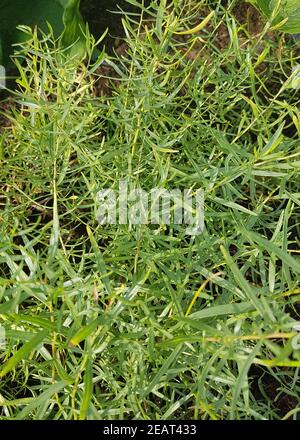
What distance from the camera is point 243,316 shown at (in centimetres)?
52

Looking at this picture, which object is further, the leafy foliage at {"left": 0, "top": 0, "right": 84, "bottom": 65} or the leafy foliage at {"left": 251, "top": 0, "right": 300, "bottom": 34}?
the leafy foliage at {"left": 0, "top": 0, "right": 84, "bottom": 65}

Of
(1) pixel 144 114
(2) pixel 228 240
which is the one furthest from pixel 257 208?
(1) pixel 144 114

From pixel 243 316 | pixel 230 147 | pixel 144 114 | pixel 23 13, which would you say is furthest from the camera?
pixel 23 13

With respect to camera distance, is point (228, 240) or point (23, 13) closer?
point (228, 240)

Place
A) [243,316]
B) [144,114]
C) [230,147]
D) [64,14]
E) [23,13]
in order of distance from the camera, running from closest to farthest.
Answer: [243,316]
[230,147]
[144,114]
[64,14]
[23,13]

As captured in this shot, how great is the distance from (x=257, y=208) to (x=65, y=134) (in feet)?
0.82

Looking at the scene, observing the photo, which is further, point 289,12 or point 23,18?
point 23,18

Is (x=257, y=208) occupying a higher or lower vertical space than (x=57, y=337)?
higher

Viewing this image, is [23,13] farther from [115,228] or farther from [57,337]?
[57,337]

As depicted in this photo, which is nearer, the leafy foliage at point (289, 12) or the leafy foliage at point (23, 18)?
the leafy foliage at point (289, 12)
